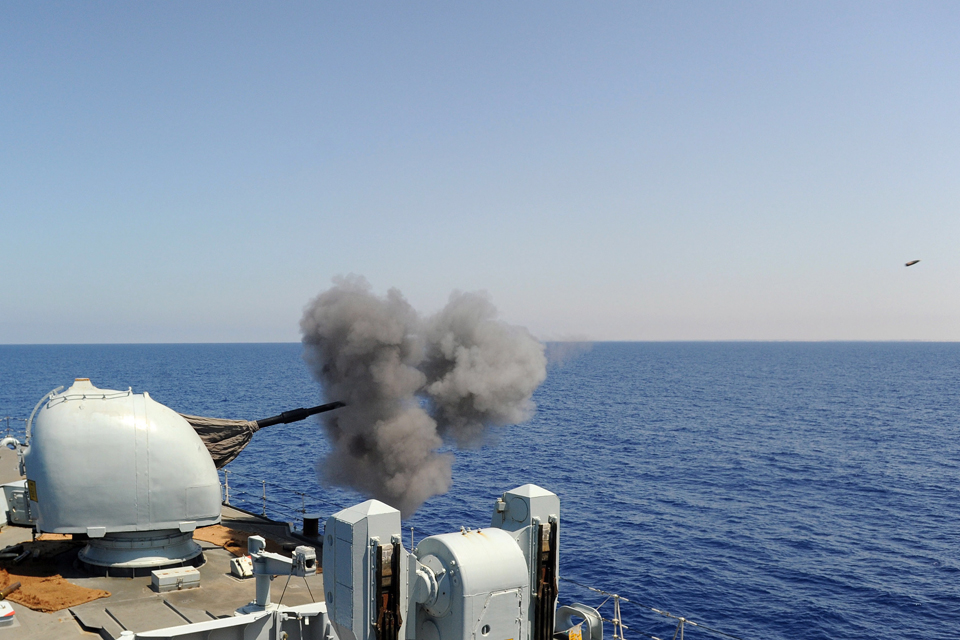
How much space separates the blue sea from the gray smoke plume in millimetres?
1605

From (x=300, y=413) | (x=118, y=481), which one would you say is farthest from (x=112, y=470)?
(x=300, y=413)

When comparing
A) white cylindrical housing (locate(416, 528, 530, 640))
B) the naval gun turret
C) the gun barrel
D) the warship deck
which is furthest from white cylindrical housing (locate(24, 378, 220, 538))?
white cylindrical housing (locate(416, 528, 530, 640))

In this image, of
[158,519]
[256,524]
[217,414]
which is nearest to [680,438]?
[217,414]

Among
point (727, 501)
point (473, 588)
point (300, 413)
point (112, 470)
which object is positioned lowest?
point (727, 501)

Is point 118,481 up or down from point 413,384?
down

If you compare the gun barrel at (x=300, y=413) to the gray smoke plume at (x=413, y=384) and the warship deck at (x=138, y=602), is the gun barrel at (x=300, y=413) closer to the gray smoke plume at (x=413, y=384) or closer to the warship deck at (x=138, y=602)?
the gray smoke plume at (x=413, y=384)

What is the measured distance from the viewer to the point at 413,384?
20.7m

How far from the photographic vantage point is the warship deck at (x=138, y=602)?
13414mm

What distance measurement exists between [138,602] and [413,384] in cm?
851

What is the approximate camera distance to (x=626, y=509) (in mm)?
43375

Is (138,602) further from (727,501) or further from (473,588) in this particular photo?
(727,501)

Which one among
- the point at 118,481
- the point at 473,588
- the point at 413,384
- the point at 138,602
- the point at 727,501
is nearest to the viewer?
the point at 473,588

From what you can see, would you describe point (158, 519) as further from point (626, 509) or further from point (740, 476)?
point (740, 476)

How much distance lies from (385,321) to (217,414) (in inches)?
2759
